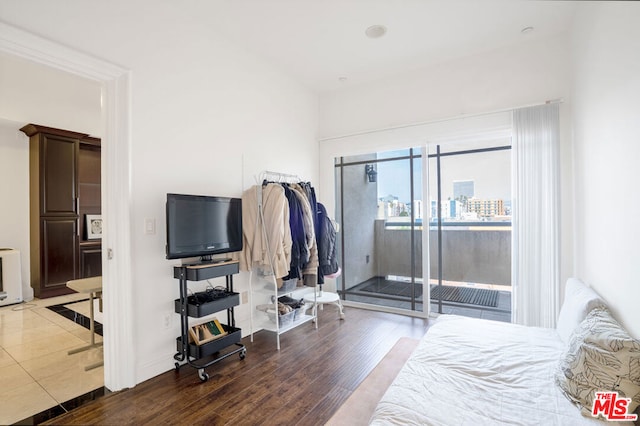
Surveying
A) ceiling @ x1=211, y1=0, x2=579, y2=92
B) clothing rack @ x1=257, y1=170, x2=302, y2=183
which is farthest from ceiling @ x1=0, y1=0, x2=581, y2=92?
clothing rack @ x1=257, y1=170, x2=302, y2=183

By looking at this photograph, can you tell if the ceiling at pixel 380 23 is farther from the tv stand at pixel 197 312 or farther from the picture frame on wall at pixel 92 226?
the picture frame on wall at pixel 92 226

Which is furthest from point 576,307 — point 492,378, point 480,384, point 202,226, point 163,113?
point 163,113

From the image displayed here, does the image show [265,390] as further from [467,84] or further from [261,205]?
[467,84]

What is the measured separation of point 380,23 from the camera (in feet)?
9.75

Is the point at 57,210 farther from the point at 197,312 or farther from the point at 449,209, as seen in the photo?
the point at 449,209

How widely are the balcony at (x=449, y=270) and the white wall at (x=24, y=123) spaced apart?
15.2 ft

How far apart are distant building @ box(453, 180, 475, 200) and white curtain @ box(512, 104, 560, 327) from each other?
0.47 m

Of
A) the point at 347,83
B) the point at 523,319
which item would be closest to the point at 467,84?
the point at 347,83

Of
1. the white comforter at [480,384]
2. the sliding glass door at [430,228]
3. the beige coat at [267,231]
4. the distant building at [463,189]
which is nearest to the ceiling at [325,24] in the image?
the sliding glass door at [430,228]

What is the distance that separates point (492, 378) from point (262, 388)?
1.57 m

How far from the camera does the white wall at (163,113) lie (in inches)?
86.7

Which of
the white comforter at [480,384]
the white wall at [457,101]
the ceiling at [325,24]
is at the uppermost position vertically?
the ceiling at [325,24]

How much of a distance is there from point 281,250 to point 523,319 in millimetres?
2634

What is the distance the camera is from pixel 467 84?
3.60 meters
